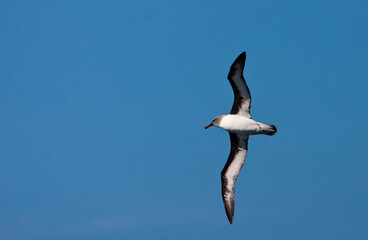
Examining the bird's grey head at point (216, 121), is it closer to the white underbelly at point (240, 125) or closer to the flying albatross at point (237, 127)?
the flying albatross at point (237, 127)

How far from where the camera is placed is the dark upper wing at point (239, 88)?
1062 inches

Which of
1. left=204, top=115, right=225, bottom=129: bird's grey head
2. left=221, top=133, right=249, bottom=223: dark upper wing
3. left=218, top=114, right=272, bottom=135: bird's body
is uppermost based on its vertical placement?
left=204, top=115, right=225, bottom=129: bird's grey head

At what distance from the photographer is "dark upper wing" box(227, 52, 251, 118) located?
26969mm

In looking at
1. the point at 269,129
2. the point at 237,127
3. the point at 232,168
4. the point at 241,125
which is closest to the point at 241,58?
the point at 241,125

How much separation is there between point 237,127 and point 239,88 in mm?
1961

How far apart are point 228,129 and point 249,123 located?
4.00 ft

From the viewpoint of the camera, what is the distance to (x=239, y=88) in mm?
27609

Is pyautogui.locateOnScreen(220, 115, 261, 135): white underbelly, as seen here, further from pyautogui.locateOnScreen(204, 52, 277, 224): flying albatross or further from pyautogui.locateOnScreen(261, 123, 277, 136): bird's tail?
pyautogui.locateOnScreen(261, 123, 277, 136): bird's tail

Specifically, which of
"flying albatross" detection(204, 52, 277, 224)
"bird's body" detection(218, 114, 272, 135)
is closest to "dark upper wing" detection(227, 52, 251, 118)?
"flying albatross" detection(204, 52, 277, 224)

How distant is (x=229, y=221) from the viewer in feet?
94.8

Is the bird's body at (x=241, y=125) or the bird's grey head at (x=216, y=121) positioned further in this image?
the bird's grey head at (x=216, y=121)

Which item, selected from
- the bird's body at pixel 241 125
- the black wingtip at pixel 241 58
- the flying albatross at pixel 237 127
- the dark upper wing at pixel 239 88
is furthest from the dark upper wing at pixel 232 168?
the black wingtip at pixel 241 58

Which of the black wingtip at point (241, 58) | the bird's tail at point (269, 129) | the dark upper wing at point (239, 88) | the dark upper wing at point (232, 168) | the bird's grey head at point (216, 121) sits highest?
the black wingtip at point (241, 58)

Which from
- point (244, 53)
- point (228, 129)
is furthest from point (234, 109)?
point (244, 53)
